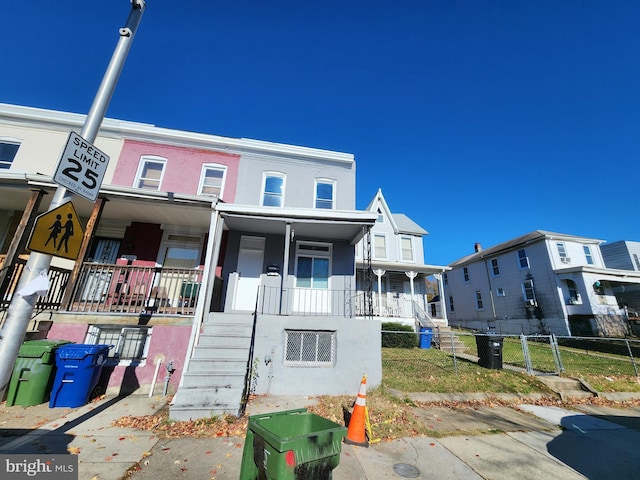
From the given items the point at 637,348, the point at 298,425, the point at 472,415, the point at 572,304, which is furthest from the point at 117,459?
the point at 572,304

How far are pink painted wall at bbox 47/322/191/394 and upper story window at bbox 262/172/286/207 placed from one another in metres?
5.33

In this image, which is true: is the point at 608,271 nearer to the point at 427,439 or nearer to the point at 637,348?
the point at 637,348

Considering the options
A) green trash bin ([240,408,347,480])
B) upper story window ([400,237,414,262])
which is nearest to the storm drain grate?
green trash bin ([240,408,347,480])

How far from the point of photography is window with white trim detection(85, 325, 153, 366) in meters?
7.05

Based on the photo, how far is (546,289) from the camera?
1970 centimetres

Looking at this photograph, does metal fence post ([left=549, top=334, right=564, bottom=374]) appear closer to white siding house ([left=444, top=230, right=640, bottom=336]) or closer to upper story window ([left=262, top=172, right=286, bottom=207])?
upper story window ([left=262, top=172, right=286, bottom=207])

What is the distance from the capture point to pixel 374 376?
7195 mm

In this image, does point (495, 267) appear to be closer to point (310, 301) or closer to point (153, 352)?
point (310, 301)

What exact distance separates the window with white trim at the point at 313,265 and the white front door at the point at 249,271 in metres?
1.45

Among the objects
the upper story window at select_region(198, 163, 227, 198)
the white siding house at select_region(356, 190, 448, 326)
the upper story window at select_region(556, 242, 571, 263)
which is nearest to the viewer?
the upper story window at select_region(198, 163, 227, 198)

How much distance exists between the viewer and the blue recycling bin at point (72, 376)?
5332 millimetres

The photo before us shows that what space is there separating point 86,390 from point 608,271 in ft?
92.9

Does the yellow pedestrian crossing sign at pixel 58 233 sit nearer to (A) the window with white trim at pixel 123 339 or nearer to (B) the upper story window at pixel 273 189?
(A) the window with white trim at pixel 123 339

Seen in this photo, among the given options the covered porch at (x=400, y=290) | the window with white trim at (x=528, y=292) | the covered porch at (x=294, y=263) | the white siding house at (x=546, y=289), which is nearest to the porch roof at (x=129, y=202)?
the covered porch at (x=294, y=263)
